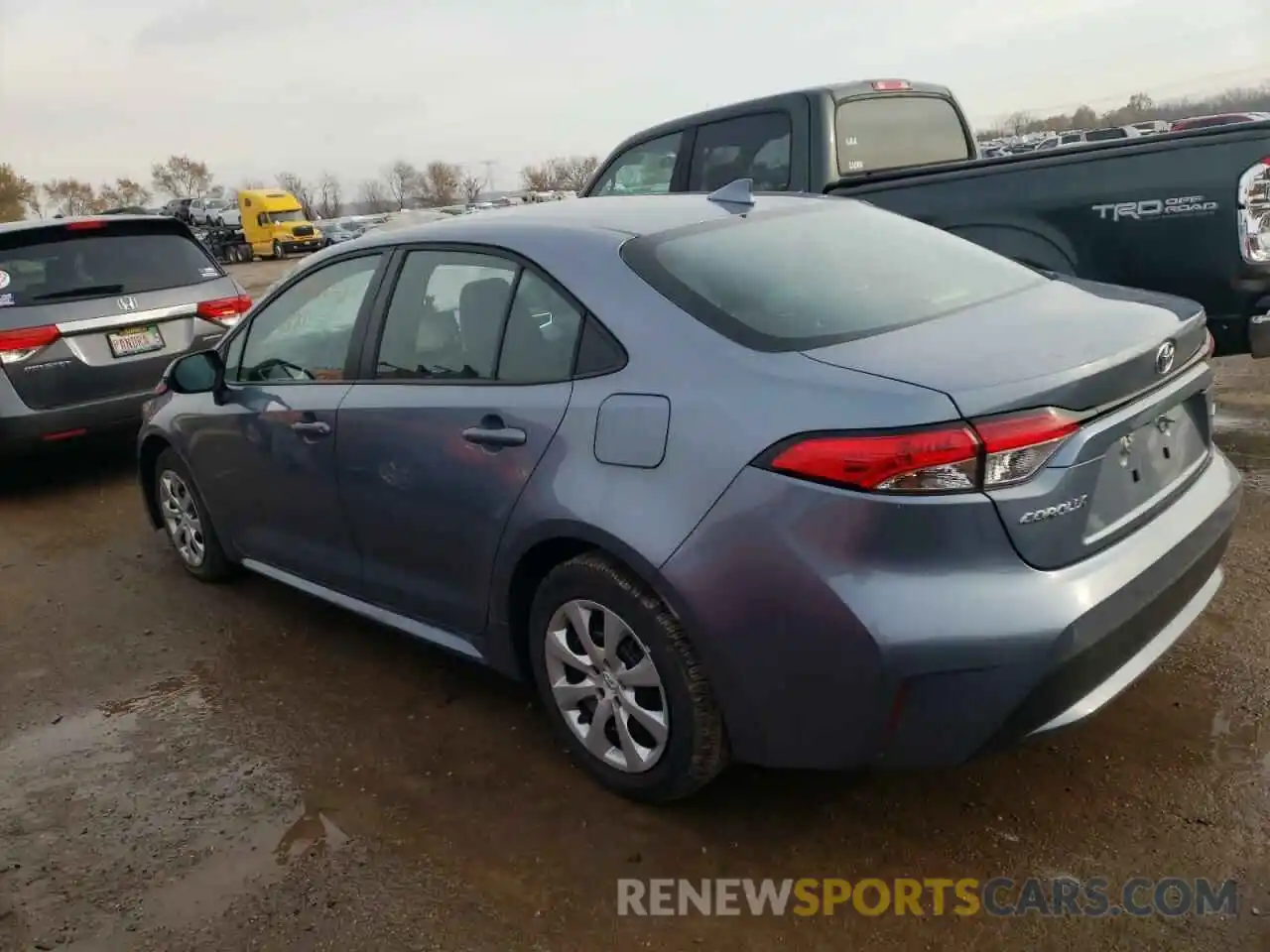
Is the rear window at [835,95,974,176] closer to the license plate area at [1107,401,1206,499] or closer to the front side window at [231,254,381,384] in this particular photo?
the front side window at [231,254,381,384]

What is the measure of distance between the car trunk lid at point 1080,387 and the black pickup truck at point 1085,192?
5.89 feet

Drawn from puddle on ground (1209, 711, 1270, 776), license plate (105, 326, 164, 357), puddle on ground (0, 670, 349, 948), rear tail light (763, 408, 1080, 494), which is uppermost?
rear tail light (763, 408, 1080, 494)

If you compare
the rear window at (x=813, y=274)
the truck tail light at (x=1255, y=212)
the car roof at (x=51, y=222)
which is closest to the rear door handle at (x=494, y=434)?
the rear window at (x=813, y=274)

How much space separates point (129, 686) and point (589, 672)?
2.12m

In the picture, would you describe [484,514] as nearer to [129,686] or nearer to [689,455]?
[689,455]

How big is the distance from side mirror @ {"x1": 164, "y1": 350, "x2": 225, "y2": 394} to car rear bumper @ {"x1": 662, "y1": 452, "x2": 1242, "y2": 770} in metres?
2.53

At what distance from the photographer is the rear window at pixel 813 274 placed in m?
2.68

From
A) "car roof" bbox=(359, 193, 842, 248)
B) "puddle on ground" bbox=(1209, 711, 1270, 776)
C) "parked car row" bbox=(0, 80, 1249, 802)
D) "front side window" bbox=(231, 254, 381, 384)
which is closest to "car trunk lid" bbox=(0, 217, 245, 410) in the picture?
"parked car row" bbox=(0, 80, 1249, 802)

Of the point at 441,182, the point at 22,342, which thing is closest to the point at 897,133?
the point at 22,342

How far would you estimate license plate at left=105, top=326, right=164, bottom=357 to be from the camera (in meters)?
6.32

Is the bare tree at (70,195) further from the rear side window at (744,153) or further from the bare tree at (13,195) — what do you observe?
the rear side window at (744,153)

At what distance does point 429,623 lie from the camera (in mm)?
3416

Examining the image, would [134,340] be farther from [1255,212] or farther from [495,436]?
[1255,212]

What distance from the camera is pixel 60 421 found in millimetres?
6125
